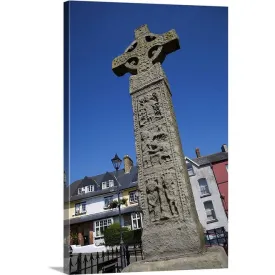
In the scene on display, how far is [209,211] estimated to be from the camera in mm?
18953

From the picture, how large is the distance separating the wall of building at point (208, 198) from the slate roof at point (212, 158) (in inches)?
23.8

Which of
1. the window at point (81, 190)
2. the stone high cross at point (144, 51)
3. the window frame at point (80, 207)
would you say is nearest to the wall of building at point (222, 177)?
the window frame at point (80, 207)

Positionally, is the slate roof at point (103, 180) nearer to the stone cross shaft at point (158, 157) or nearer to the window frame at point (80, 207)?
the window frame at point (80, 207)

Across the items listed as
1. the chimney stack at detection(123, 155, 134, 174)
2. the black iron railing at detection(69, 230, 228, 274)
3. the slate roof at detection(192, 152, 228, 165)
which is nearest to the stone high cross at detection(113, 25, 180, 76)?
the black iron railing at detection(69, 230, 228, 274)

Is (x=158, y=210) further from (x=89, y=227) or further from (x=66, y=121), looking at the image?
(x=89, y=227)

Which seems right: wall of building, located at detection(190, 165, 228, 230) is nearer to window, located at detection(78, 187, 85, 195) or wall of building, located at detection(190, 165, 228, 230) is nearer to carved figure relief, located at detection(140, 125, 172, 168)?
window, located at detection(78, 187, 85, 195)

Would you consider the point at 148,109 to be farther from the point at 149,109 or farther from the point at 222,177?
the point at 222,177

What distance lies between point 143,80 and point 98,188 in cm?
2214

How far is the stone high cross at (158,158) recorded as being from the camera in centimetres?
356

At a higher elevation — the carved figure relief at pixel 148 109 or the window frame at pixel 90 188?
the window frame at pixel 90 188

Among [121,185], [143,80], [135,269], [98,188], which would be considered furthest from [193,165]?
[135,269]

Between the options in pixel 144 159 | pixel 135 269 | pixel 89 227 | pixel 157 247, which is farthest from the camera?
pixel 89 227

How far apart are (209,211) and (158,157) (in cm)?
1643

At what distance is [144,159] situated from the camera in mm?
4383
